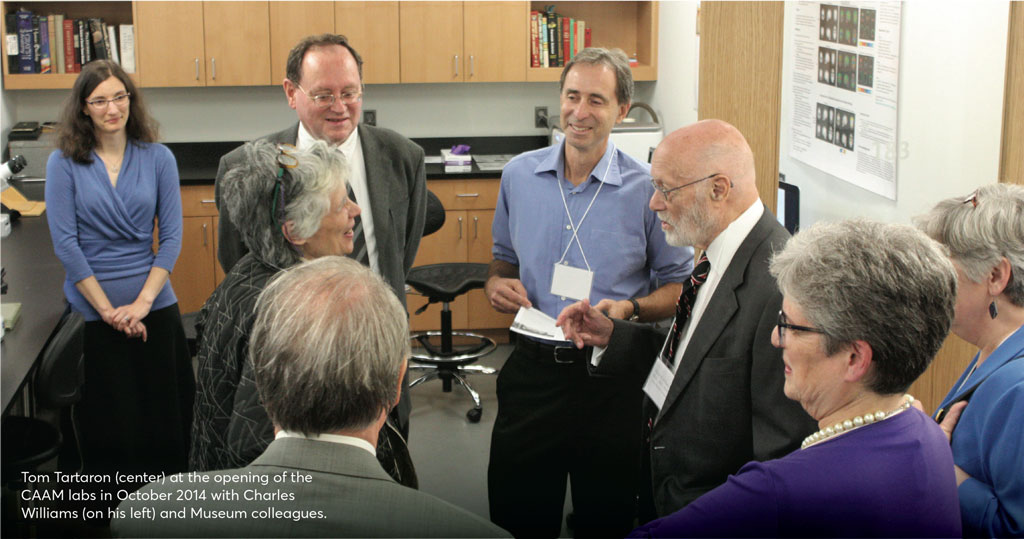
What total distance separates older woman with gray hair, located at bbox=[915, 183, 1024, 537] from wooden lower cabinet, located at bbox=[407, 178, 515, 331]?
372cm

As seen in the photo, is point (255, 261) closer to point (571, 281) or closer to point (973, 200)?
point (571, 281)

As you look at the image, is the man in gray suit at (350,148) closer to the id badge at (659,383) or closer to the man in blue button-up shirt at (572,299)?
the man in blue button-up shirt at (572,299)

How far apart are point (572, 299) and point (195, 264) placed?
3.35 meters

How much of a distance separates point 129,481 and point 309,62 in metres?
1.72

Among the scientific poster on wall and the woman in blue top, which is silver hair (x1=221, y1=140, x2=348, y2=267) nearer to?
the woman in blue top

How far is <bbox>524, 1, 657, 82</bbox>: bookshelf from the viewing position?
5.61 metres

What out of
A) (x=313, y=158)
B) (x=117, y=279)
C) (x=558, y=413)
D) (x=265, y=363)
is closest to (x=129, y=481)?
(x=117, y=279)

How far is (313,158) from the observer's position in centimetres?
200

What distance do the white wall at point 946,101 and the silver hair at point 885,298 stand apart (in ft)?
4.22

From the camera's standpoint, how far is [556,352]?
2539 millimetres

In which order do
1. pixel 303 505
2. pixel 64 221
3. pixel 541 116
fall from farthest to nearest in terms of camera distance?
pixel 541 116 → pixel 64 221 → pixel 303 505

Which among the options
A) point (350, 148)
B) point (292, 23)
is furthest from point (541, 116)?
point (350, 148)

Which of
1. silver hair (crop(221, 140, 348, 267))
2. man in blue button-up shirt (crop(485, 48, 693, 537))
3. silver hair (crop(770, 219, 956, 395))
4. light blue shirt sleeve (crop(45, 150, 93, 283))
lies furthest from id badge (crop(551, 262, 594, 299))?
light blue shirt sleeve (crop(45, 150, 93, 283))

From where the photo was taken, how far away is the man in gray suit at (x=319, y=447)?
122 centimetres
